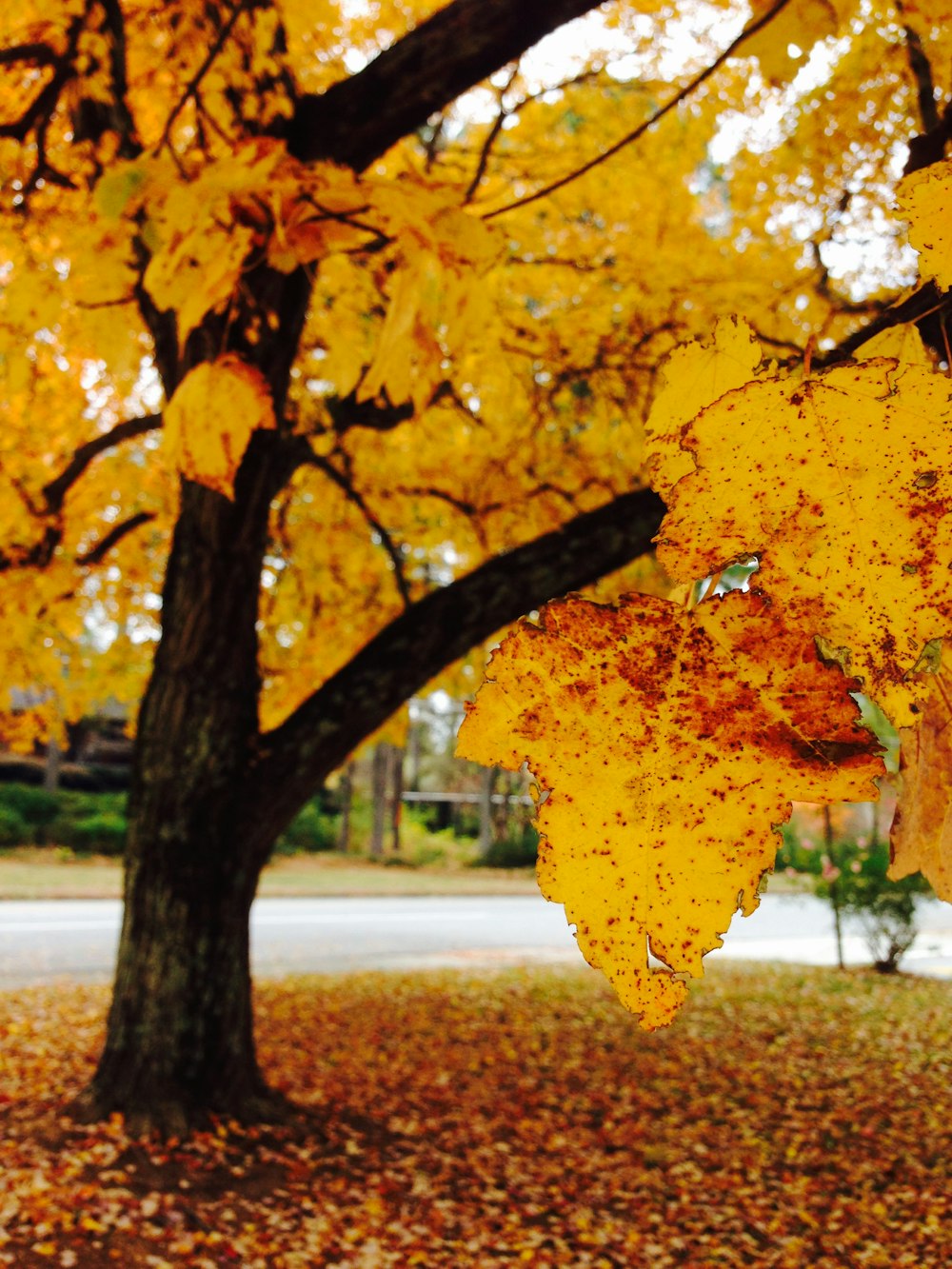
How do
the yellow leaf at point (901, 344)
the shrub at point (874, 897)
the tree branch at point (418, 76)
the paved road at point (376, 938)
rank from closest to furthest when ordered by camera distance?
1. the yellow leaf at point (901, 344)
2. the tree branch at point (418, 76)
3. the paved road at point (376, 938)
4. the shrub at point (874, 897)

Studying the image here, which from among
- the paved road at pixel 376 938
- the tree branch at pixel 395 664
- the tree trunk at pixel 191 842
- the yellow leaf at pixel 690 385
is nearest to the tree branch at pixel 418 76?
the tree trunk at pixel 191 842

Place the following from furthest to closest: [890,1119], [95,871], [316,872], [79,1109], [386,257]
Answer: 1. [316,872]
2. [95,871]
3. [890,1119]
4. [79,1109]
5. [386,257]

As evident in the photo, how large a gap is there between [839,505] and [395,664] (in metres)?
3.66

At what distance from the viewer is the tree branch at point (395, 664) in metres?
3.91

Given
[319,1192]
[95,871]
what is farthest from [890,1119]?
[95,871]

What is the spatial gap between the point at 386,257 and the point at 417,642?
1578 millimetres

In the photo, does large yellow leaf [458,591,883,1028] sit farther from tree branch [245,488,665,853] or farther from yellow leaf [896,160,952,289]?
tree branch [245,488,665,853]

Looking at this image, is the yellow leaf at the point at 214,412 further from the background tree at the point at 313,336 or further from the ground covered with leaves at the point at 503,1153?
the ground covered with leaves at the point at 503,1153

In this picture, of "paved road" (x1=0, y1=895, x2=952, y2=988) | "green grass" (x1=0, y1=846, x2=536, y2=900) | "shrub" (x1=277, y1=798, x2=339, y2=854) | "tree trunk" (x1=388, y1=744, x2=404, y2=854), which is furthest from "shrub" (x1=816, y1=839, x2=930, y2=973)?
"tree trunk" (x1=388, y1=744, x2=404, y2=854)

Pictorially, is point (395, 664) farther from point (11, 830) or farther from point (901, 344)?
point (11, 830)

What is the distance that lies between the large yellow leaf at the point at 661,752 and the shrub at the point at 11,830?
21.0 m

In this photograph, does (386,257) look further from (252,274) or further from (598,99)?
(598,99)

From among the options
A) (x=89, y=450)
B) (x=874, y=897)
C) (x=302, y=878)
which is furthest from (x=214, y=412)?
(x=302, y=878)

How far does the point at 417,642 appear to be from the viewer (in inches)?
159
